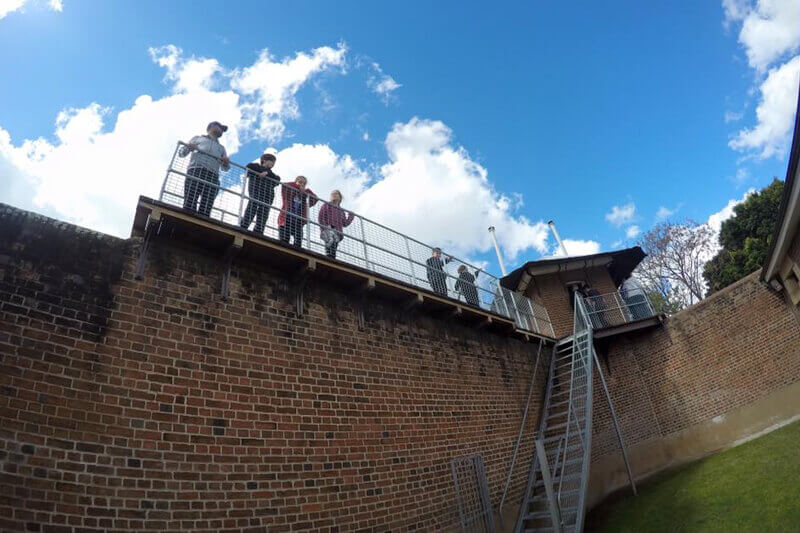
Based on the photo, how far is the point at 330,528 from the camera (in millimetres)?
4969

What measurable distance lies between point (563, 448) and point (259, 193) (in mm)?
7983

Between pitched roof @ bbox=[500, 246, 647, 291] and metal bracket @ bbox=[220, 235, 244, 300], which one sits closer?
metal bracket @ bbox=[220, 235, 244, 300]

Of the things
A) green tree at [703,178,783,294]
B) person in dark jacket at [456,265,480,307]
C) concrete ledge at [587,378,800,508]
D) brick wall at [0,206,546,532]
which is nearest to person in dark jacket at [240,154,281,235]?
brick wall at [0,206,546,532]

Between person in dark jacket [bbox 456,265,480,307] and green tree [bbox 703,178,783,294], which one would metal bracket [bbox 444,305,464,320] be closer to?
person in dark jacket [bbox 456,265,480,307]

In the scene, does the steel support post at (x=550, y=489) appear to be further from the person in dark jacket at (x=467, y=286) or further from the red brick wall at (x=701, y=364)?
the red brick wall at (x=701, y=364)

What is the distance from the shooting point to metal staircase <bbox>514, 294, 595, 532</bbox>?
6633mm

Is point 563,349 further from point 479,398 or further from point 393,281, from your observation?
point 393,281

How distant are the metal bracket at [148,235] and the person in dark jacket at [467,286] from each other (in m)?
6.04

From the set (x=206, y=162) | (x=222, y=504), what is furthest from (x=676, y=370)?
(x=206, y=162)

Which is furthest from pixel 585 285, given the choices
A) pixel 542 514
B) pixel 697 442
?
pixel 542 514

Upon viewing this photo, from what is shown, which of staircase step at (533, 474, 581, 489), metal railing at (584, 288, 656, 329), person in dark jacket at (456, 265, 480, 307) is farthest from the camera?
metal railing at (584, 288, 656, 329)

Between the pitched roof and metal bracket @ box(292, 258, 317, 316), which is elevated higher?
the pitched roof

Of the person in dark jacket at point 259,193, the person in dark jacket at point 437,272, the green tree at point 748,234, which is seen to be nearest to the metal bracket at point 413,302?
Answer: the person in dark jacket at point 437,272

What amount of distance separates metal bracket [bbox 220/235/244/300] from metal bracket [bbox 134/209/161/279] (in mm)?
883
